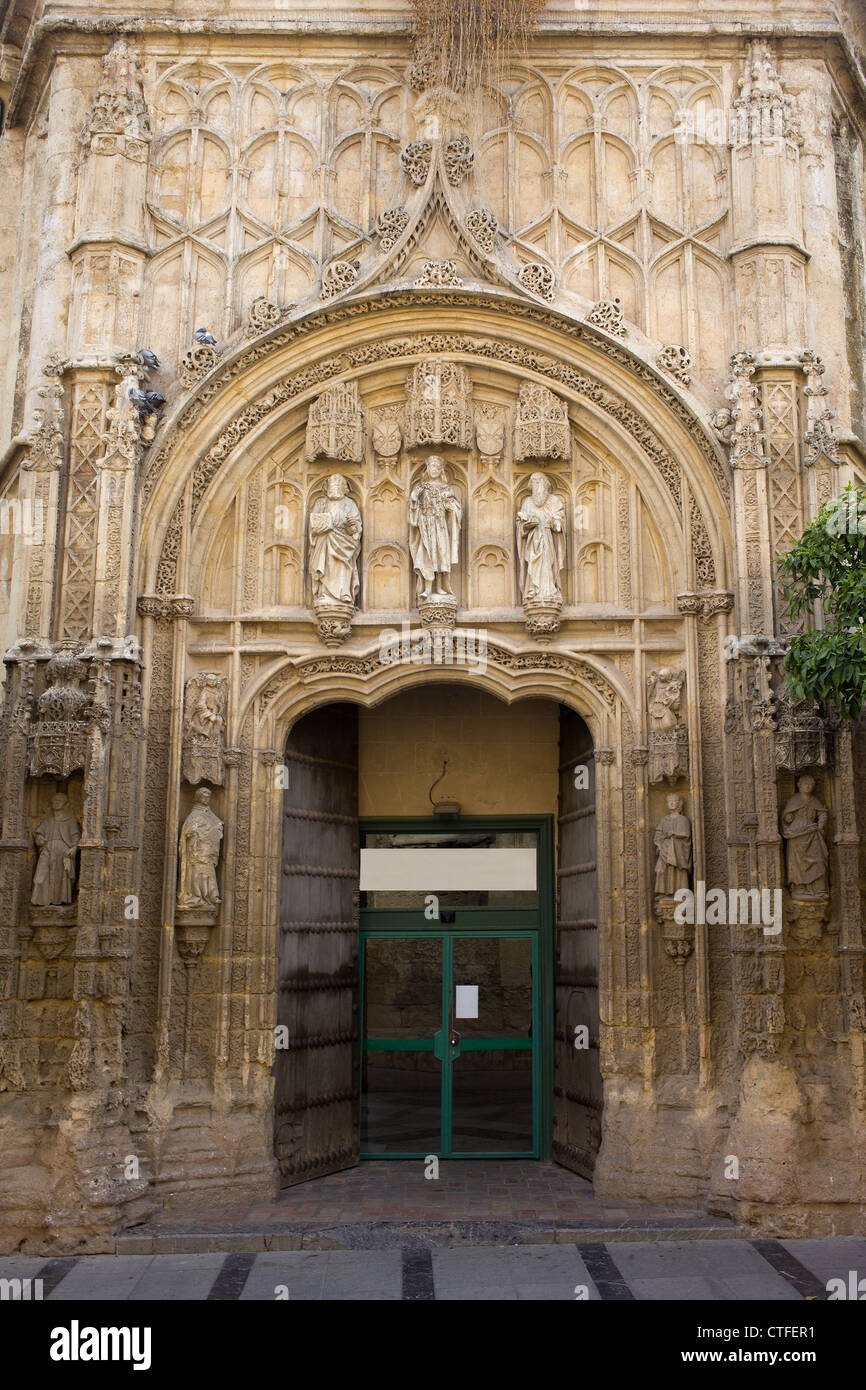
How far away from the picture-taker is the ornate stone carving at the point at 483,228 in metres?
11.4

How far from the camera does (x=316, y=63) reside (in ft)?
38.6

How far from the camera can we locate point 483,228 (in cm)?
1138

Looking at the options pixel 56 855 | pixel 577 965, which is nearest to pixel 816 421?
pixel 577 965

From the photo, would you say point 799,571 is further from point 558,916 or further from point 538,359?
point 558,916

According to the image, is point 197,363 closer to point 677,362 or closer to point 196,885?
point 677,362

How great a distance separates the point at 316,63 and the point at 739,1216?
10.4 m

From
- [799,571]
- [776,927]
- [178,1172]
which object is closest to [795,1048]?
[776,927]

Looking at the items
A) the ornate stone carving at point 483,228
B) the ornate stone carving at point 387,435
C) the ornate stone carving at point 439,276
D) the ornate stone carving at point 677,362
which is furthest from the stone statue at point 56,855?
the ornate stone carving at point 677,362

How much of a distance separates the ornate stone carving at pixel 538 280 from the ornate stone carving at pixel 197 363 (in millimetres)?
2793

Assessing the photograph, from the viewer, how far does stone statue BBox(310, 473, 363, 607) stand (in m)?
11.1

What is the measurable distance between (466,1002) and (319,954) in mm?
1994

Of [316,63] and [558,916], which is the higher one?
[316,63]

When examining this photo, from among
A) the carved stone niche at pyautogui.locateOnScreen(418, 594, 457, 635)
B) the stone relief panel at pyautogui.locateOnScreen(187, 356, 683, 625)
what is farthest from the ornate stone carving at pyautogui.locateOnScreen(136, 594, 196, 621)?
the carved stone niche at pyautogui.locateOnScreen(418, 594, 457, 635)

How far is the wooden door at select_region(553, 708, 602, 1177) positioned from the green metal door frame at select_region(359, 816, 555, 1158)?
1.21ft
